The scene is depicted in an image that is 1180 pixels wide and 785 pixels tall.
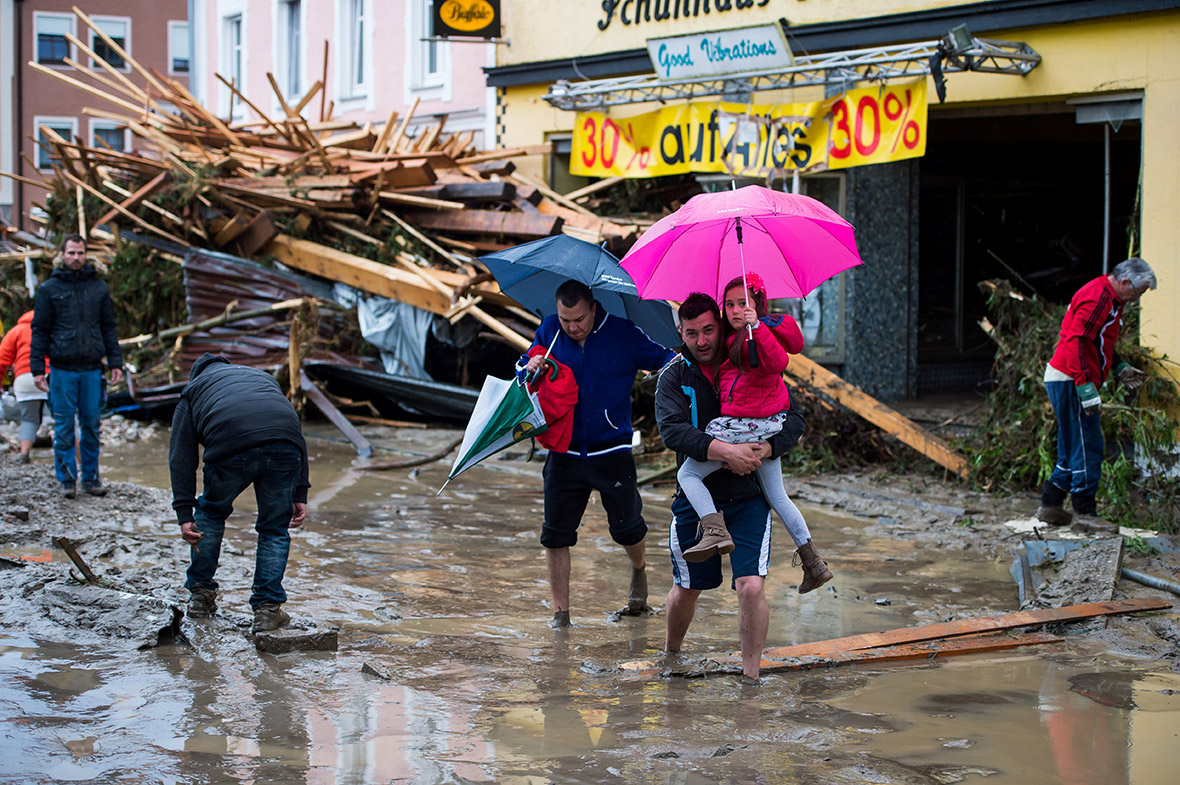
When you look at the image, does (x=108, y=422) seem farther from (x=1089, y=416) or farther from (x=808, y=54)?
(x=1089, y=416)

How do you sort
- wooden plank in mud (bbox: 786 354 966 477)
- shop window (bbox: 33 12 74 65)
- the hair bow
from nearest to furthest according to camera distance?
the hair bow < wooden plank in mud (bbox: 786 354 966 477) < shop window (bbox: 33 12 74 65)

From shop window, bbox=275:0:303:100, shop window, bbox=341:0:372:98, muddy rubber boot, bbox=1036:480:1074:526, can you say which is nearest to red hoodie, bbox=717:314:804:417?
muddy rubber boot, bbox=1036:480:1074:526

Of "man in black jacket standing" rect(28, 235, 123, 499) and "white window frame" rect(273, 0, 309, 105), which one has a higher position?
"white window frame" rect(273, 0, 309, 105)

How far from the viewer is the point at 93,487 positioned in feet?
30.3

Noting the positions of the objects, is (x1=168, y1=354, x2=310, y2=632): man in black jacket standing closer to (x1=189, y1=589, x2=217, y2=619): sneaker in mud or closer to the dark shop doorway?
(x1=189, y1=589, x2=217, y2=619): sneaker in mud

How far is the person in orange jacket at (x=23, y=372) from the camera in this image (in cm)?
1072

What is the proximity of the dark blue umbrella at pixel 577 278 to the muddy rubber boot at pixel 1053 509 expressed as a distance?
3.84m

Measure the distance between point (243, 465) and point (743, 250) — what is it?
2.54 meters

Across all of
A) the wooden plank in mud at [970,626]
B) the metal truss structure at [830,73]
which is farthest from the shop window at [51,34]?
the wooden plank in mud at [970,626]

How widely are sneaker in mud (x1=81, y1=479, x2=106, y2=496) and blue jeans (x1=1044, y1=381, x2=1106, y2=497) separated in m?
7.18

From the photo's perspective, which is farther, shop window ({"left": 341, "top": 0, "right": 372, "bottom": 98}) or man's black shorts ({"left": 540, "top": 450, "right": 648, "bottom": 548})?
shop window ({"left": 341, "top": 0, "right": 372, "bottom": 98})

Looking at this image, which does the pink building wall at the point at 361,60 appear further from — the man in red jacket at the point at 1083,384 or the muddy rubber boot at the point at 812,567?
the muddy rubber boot at the point at 812,567

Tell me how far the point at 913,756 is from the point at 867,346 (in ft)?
33.8

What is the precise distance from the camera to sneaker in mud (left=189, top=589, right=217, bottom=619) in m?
5.85
